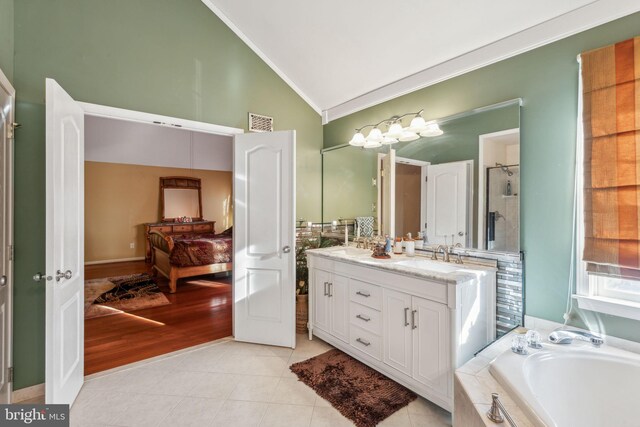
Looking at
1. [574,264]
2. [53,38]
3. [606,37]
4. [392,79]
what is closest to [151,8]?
[53,38]

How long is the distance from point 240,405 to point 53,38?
9.76 ft

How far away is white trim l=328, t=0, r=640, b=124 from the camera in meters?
1.80

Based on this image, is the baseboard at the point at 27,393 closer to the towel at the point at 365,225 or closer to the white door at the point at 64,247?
the white door at the point at 64,247

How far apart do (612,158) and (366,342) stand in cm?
202

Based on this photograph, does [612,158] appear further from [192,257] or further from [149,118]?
[192,257]

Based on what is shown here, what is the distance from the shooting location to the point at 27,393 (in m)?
2.14

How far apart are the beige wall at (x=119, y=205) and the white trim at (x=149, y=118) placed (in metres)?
5.42

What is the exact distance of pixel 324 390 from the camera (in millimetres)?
2205

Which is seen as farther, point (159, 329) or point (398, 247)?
point (159, 329)

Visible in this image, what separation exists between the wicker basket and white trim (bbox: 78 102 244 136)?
1.88 metres

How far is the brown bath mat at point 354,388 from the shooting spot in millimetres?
1976

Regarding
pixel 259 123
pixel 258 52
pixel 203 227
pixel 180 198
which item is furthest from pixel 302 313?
pixel 180 198

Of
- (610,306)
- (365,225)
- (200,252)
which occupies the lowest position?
(200,252)

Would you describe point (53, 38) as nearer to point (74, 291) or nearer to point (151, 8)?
point (151, 8)
